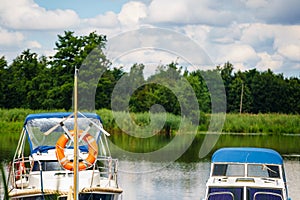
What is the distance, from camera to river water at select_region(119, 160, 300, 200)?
23.8 m

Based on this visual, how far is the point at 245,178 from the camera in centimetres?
1691

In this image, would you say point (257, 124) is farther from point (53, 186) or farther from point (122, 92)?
point (53, 186)

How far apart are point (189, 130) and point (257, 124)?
748 cm

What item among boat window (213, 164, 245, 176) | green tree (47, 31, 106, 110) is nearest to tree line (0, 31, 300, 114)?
green tree (47, 31, 106, 110)

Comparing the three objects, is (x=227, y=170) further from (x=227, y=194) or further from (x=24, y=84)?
(x=24, y=84)

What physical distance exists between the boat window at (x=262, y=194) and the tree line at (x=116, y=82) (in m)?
19.0

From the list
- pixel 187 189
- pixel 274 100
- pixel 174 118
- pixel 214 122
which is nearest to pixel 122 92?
pixel 174 118

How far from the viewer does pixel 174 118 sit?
4791cm

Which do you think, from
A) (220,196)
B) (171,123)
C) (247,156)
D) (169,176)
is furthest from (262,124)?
(220,196)

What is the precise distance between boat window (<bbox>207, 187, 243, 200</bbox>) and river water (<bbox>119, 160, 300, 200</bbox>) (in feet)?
22.7

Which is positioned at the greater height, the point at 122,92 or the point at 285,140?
the point at 122,92

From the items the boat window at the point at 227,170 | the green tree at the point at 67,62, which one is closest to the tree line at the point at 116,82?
the green tree at the point at 67,62

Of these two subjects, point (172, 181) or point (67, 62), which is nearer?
point (172, 181)

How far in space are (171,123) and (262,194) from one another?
32.7 metres
